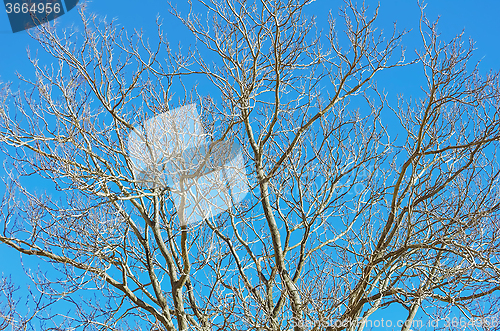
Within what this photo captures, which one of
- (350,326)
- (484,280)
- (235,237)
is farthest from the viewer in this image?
(235,237)

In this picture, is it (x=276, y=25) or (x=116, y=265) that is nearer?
(x=276, y=25)

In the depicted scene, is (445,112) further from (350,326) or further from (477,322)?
(350,326)

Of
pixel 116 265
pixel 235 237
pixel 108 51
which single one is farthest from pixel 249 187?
pixel 108 51

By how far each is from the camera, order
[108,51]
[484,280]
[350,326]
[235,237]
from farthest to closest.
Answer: [235,237] → [108,51] → [350,326] → [484,280]

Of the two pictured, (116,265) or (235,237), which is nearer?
(116,265)

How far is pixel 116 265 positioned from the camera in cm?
623

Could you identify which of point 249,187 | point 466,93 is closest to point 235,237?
point 249,187

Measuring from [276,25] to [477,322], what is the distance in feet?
13.6

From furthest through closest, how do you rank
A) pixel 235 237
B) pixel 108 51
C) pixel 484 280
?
pixel 235 237, pixel 108 51, pixel 484 280

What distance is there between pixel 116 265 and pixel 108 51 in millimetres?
3018

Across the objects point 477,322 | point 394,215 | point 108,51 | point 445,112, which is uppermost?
point 108,51

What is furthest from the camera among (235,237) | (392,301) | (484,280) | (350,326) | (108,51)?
(235,237)

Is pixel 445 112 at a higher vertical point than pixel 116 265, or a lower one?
higher

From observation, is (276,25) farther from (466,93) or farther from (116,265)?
(116,265)
